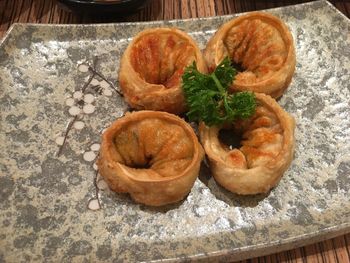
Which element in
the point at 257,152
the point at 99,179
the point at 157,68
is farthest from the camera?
the point at 157,68

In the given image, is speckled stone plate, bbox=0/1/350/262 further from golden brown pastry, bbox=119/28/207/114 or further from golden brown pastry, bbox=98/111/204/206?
golden brown pastry, bbox=119/28/207/114

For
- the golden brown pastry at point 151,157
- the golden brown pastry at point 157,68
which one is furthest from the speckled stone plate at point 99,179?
the golden brown pastry at point 157,68

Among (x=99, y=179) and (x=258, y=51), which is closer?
(x=99, y=179)

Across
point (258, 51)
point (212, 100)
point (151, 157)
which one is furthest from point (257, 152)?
point (258, 51)

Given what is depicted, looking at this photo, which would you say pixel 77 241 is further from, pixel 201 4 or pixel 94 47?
pixel 201 4

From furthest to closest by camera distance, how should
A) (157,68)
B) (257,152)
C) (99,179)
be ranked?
(157,68) → (99,179) → (257,152)

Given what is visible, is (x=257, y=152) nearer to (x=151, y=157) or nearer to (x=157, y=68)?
(x=151, y=157)
